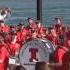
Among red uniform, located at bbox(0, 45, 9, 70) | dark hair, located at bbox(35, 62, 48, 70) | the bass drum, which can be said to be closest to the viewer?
dark hair, located at bbox(35, 62, 48, 70)

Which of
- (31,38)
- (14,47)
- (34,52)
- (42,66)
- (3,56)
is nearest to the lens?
(42,66)

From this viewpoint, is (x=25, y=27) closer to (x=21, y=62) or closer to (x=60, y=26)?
(x=60, y=26)

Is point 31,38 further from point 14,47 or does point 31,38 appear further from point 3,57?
point 14,47

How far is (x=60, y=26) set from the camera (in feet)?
56.6

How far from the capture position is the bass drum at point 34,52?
11.0 meters

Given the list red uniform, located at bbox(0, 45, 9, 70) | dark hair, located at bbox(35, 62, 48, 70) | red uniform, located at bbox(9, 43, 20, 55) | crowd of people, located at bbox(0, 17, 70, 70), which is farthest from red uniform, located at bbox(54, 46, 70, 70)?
red uniform, located at bbox(9, 43, 20, 55)

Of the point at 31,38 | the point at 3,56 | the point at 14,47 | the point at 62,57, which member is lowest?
the point at 14,47

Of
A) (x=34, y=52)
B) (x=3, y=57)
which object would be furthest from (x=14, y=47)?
(x=34, y=52)

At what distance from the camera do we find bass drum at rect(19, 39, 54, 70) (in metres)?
11.0

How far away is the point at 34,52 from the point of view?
11.0 meters

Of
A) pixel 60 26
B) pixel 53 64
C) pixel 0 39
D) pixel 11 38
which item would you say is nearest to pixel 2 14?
pixel 60 26

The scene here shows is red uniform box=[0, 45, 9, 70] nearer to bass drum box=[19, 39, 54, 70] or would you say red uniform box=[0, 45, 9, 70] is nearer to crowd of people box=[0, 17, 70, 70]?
crowd of people box=[0, 17, 70, 70]

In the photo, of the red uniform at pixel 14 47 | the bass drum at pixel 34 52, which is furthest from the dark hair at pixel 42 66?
the red uniform at pixel 14 47

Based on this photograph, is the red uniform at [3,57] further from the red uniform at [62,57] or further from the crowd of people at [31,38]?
the red uniform at [62,57]
